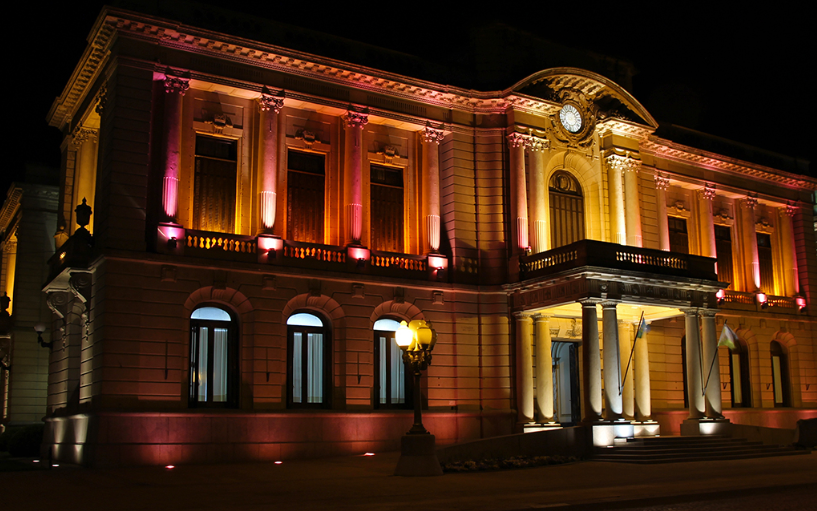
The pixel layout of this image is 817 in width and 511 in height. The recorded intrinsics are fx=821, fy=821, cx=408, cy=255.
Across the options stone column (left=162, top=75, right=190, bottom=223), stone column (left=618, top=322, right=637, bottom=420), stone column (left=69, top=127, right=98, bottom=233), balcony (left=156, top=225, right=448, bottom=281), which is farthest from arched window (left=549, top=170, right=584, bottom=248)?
stone column (left=69, top=127, right=98, bottom=233)

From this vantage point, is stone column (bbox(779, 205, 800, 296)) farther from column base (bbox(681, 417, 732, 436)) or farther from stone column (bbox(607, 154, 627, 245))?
column base (bbox(681, 417, 732, 436))

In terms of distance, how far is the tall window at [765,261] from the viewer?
41.0 meters

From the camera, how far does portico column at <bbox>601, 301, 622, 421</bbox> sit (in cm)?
2736

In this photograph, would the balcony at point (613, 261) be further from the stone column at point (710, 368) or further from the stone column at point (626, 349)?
the stone column at point (626, 349)

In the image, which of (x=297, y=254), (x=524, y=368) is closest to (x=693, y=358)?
(x=524, y=368)

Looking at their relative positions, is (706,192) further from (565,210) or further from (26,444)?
(26,444)

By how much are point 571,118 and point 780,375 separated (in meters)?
17.6

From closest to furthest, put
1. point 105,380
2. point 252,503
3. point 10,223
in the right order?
point 252,503 → point 105,380 → point 10,223

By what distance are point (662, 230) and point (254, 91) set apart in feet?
62.3

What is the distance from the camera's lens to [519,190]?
1241 inches

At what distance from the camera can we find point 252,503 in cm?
1479

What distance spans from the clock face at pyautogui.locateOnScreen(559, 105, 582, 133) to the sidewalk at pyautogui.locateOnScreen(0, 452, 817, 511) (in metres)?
14.6

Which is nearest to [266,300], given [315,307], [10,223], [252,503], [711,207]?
[315,307]

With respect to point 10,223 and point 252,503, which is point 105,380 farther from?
point 10,223
